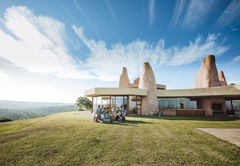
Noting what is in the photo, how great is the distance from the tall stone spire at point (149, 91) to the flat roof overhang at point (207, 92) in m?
1.57

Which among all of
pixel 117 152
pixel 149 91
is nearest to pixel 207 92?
pixel 149 91

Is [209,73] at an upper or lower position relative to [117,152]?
upper

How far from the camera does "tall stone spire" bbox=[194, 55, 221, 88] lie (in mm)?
20817

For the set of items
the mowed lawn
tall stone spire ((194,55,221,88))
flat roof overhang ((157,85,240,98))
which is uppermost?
tall stone spire ((194,55,221,88))

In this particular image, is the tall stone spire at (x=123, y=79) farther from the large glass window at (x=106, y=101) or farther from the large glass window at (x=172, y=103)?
the large glass window at (x=172, y=103)

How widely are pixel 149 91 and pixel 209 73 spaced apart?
11.3 meters

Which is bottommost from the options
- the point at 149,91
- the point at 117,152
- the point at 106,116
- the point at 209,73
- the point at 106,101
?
the point at 117,152

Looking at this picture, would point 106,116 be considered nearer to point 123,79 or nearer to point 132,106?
point 132,106

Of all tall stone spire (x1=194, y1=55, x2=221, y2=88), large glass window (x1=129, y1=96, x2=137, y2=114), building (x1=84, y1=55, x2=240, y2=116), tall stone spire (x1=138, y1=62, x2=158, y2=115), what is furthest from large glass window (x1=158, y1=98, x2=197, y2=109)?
tall stone spire (x1=194, y1=55, x2=221, y2=88)

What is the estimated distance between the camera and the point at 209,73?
21.2 m

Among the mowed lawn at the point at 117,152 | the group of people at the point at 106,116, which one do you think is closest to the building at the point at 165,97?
the group of people at the point at 106,116

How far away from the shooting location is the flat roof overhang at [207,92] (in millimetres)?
16703

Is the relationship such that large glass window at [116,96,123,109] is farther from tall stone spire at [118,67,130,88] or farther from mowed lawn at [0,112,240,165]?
mowed lawn at [0,112,240,165]

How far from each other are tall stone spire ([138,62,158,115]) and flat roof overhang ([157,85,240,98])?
5.16 ft
